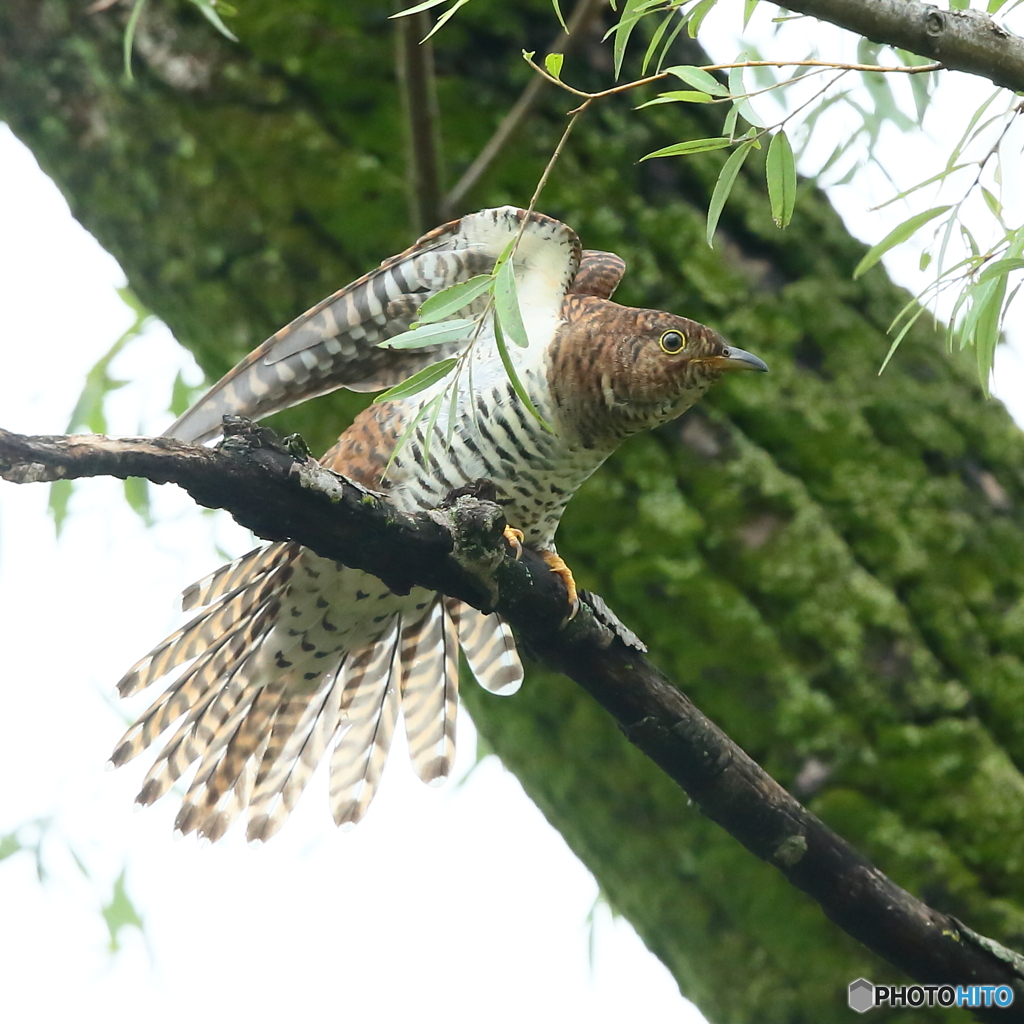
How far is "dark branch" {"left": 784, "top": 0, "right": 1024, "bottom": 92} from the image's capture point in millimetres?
1076

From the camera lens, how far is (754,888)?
225cm

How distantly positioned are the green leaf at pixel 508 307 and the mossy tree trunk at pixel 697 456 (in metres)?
1.13

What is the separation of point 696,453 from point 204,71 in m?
1.43

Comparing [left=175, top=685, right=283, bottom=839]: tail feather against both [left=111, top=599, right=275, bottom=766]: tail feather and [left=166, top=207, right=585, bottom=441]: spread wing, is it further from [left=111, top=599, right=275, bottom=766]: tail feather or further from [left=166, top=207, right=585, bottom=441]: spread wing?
[left=166, top=207, right=585, bottom=441]: spread wing

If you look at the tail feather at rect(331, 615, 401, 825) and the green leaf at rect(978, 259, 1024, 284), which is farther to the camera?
the tail feather at rect(331, 615, 401, 825)

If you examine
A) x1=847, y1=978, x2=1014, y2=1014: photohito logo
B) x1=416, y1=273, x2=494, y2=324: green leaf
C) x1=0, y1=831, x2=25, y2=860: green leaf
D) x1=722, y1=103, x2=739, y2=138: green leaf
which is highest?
x1=0, y1=831, x2=25, y2=860: green leaf

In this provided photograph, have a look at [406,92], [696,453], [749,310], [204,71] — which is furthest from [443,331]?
[204,71]

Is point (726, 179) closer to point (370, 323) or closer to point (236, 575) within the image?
point (370, 323)

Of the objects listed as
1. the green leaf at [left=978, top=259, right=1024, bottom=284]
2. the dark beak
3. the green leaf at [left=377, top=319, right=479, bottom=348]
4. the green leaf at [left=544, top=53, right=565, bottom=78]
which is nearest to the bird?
the dark beak

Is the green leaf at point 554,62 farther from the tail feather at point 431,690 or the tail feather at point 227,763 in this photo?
the tail feather at point 227,763

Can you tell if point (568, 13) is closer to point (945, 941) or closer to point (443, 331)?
point (443, 331)

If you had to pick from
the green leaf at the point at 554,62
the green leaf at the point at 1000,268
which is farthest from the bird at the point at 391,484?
the green leaf at the point at 1000,268

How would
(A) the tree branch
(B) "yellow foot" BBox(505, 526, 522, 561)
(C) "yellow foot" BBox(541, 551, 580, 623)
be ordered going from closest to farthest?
(C) "yellow foot" BBox(541, 551, 580, 623) → (B) "yellow foot" BBox(505, 526, 522, 561) → (A) the tree branch

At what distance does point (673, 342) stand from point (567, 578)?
1.71 ft
